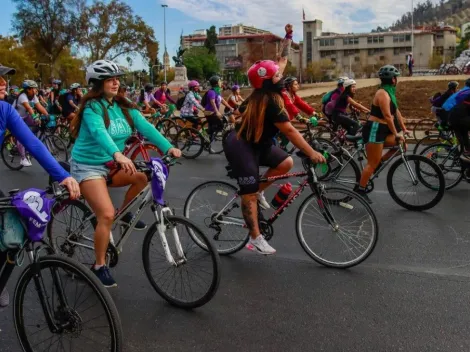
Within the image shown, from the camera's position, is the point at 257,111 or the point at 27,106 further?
the point at 27,106

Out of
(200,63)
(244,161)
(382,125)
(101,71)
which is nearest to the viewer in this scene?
(101,71)

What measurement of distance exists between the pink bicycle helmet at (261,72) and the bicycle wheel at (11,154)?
805 cm

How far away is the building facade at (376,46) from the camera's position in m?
131

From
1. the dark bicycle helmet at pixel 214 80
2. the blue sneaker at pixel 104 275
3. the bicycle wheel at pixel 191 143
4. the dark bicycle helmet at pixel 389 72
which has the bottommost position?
the blue sneaker at pixel 104 275

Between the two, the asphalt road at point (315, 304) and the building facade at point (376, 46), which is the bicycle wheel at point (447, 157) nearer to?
the asphalt road at point (315, 304)

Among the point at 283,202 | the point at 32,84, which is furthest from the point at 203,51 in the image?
the point at 283,202

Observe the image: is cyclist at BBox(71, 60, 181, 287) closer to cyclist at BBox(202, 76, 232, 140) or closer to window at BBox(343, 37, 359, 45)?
cyclist at BBox(202, 76, 232, 140)

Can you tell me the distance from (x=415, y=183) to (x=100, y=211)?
447 centimetres

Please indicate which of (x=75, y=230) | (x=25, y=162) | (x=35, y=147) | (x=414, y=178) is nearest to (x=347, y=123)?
(x=414, y=178)

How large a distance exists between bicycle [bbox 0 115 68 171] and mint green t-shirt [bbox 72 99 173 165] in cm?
752

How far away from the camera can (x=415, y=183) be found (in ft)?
22.9

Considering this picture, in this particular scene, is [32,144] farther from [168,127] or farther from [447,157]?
[168,127]

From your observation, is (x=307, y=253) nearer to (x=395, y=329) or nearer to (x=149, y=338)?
(x=395, y=329)

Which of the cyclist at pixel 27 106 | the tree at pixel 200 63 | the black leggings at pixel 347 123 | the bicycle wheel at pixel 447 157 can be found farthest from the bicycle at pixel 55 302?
the tree at pixel 200 63
